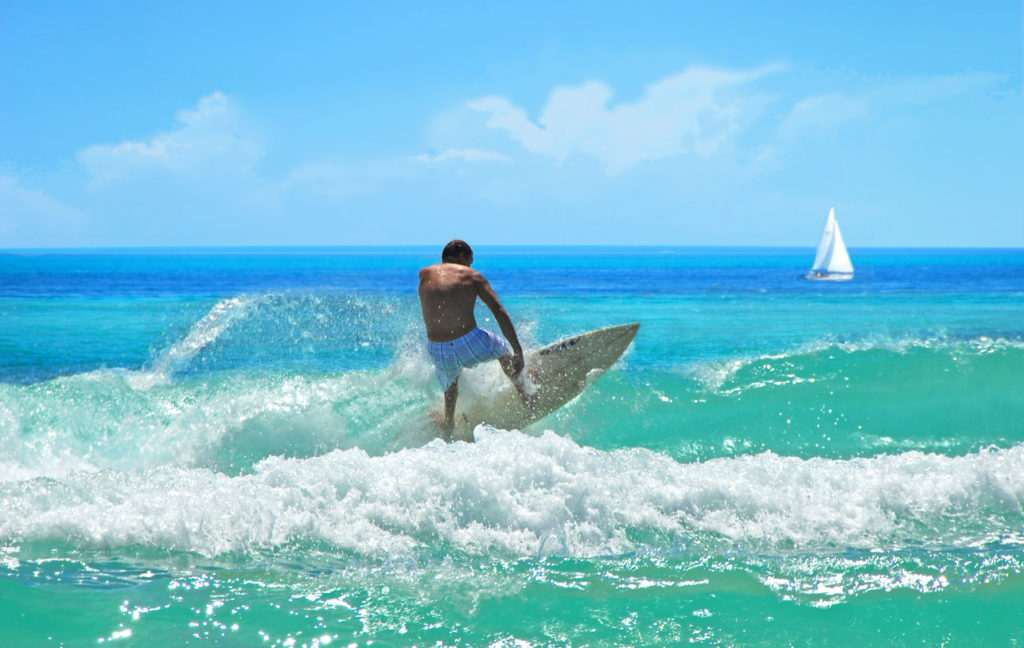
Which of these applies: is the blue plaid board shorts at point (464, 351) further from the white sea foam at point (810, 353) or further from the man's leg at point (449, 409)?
the white sea foam at point (810, 353)

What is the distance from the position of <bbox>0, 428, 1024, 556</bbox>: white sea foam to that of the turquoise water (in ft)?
0.06

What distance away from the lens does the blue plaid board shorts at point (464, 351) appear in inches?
258

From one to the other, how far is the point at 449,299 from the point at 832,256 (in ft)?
173

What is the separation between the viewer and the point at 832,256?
5388 centimetres

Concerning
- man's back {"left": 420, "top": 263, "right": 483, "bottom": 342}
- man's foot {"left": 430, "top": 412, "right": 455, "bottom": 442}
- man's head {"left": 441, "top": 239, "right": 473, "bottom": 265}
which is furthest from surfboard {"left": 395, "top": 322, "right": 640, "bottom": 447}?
man's head {"left": 441, "top": 239, "right": 473, "bottom": 265}

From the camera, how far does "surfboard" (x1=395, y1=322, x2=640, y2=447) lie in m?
7.19

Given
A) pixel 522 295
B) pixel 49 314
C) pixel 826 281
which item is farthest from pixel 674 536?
pixel 826 281

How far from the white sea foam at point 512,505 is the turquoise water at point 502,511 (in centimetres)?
2

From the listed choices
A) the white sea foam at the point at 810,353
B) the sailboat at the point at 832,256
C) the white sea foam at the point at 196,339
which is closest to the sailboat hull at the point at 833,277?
the sailboat at the point at 832,256

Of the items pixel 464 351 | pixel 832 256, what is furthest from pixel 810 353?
pixel 832 256

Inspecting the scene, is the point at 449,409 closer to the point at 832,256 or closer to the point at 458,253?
the point at 458,253

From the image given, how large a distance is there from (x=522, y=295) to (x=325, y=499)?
36.1m

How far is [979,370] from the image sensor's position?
386 inches

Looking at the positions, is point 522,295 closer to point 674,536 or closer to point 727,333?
point 727,333
